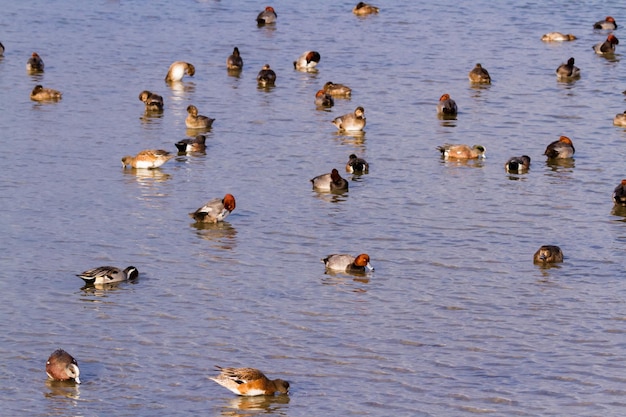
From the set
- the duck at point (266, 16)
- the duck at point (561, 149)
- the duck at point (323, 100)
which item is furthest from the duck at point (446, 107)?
the duck at point (266, 16)

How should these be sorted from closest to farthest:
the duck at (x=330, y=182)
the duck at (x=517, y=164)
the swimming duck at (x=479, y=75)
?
the duck at (x=330, y=182) → the duck at (x=517, y=164) → the swimming duck at (x=479, y=75)

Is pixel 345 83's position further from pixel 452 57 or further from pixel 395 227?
pixel 395 227

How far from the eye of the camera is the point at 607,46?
140 ft


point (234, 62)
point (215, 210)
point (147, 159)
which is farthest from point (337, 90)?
point (215, 210)

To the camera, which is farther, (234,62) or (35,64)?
(234,62)

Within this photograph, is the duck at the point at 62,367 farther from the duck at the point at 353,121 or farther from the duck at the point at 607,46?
the duck at the point at 607,46

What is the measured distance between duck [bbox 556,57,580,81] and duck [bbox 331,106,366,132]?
9.47 meters

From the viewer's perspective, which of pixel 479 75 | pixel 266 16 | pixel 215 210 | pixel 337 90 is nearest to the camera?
pixel 215 210

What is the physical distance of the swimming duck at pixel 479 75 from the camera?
3750 centimetres

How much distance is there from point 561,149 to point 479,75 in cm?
891

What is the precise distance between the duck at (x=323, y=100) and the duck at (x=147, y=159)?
743 cm

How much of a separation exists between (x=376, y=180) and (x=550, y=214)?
4.11m

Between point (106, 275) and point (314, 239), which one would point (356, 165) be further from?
point (106, 275)

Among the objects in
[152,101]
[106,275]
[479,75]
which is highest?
[479,75]
